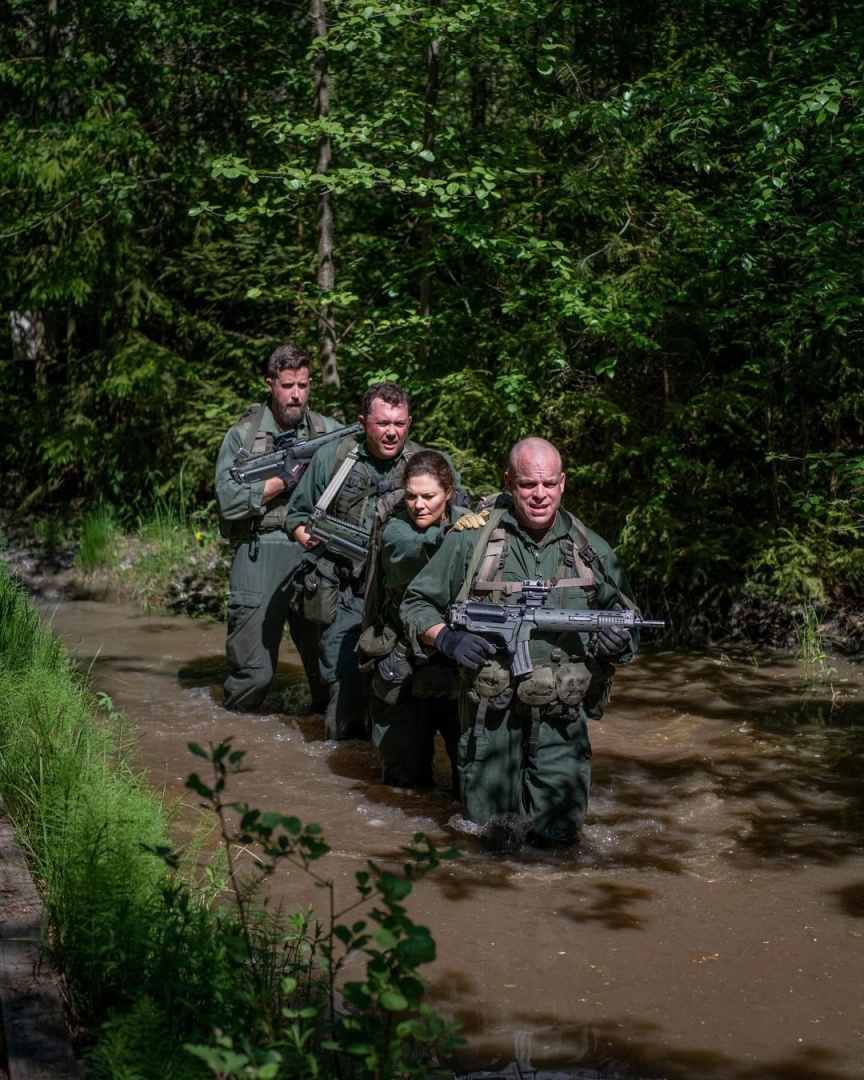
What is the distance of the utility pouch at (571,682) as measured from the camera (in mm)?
5812

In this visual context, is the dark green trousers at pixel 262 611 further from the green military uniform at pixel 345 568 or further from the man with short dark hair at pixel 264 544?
the green military uniform at pixel 345 568

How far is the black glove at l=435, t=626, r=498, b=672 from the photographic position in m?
5.72

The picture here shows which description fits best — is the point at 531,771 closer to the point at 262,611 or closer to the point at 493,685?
the point at 493,685

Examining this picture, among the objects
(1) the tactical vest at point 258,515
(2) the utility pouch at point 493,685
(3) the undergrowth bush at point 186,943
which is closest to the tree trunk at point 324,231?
(1) the tactical vest at point 258,515

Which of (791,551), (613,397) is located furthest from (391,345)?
(791,551)

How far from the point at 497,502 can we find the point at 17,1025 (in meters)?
3.41

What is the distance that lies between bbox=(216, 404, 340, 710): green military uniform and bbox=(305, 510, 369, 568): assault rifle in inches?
25.8

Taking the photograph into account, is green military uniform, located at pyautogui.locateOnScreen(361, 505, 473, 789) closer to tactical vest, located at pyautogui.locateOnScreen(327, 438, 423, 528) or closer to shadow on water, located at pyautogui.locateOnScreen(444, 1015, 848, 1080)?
tactical vest, located at pyautogui.locateOnScreen(327, 438, 423, 528)

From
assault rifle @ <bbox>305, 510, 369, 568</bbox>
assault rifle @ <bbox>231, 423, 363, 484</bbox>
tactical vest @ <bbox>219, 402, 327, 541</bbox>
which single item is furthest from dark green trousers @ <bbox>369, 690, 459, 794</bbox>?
assault rifle @ <bbox>231, 423, 363, 484</bbox>

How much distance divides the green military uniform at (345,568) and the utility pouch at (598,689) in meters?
1.84

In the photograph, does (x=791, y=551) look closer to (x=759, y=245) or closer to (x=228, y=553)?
(x=759, y=245)

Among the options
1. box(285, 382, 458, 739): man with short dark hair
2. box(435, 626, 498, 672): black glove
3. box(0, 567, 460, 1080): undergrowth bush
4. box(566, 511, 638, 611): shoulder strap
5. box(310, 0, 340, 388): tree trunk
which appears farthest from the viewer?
box(310, 0, 340, 388): tree trunk

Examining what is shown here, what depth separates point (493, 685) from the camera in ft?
18.9

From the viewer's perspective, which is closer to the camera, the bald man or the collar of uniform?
the bald man
